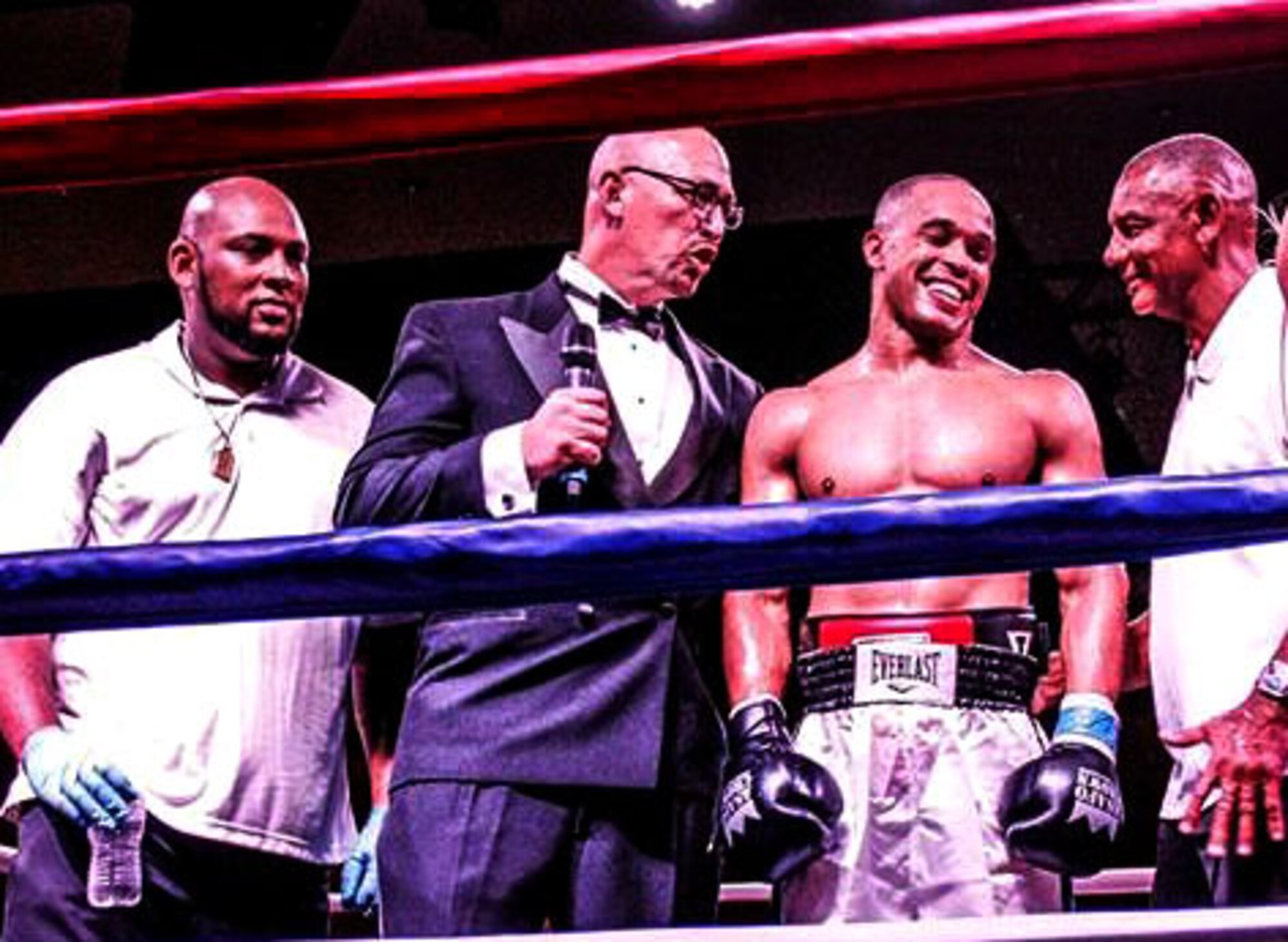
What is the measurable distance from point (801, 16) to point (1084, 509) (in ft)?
12.6

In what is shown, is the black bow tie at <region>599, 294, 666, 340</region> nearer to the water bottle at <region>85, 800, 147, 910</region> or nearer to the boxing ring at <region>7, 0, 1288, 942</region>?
the boxing ring at <region>7, 0, 1288, 942</region>

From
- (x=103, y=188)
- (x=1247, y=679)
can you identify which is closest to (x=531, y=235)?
(x=103, y=188)

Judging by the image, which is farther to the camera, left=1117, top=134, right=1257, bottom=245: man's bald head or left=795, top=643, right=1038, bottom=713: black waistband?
left=1117, top=134, right=1257, bottom=245: man's bald head

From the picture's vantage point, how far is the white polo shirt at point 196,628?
215 cm

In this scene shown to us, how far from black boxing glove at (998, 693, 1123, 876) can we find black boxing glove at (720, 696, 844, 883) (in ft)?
0.53

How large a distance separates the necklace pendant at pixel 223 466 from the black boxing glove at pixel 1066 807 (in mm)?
883

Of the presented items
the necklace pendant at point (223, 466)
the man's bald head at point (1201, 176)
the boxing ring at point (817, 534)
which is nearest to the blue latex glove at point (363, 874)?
the necklace pendant at point (223, 466)

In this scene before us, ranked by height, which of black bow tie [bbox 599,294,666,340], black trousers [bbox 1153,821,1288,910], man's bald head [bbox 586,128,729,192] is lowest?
black trousers [bbox 1153,821,1288,910]

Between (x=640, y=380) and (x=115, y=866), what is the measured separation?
2.27 feet

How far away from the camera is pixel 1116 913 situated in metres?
1.30

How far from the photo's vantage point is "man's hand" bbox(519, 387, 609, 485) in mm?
1822

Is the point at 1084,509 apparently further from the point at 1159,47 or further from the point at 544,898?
the point at 544,898

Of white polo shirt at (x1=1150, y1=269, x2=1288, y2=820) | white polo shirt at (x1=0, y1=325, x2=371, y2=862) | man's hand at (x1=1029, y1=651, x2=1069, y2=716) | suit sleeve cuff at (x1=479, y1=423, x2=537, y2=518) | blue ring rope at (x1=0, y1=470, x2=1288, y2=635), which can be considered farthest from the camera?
man's hand at (x1=1029, y1=651, x2=1069, y2=716)

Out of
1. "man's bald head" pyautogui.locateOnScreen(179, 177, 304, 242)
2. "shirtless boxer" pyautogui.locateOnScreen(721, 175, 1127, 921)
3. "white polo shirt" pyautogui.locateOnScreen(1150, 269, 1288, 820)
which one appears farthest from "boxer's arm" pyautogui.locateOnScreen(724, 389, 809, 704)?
"man's bald head" pyautogui.locateOnScreen(179, 177, 304, 242)
